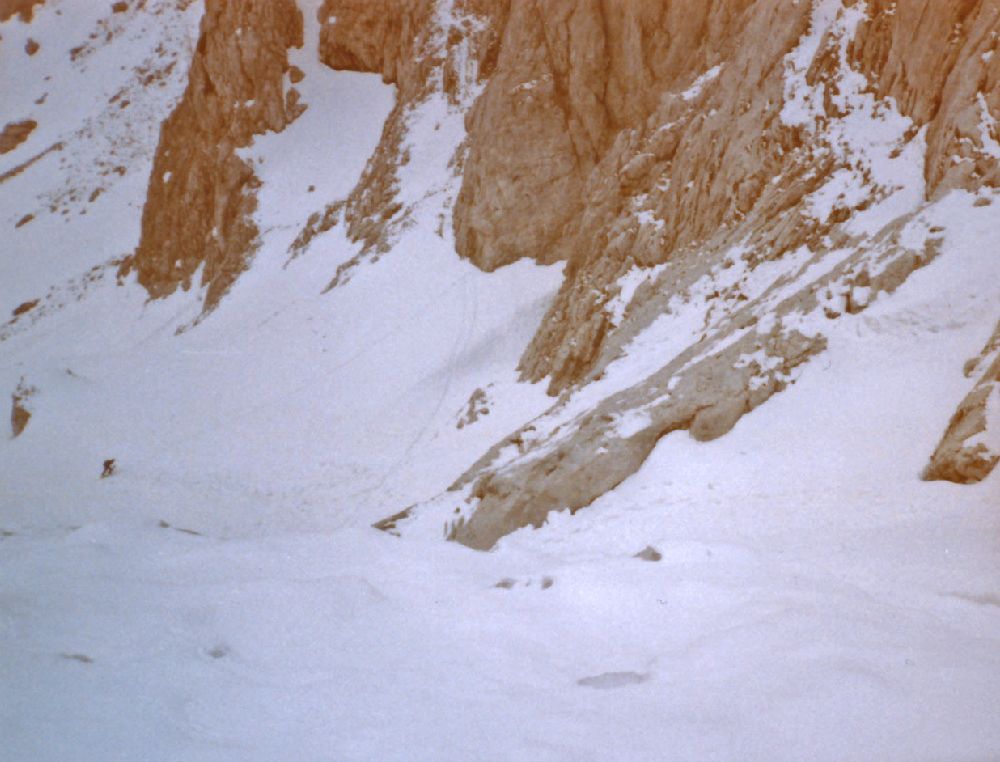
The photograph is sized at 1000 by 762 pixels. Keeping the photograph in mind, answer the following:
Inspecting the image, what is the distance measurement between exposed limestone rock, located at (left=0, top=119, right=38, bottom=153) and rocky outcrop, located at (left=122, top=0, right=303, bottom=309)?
2033cm

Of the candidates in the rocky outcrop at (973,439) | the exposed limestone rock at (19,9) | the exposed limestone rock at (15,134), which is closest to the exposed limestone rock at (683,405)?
the rocky outcrop at (973,439)

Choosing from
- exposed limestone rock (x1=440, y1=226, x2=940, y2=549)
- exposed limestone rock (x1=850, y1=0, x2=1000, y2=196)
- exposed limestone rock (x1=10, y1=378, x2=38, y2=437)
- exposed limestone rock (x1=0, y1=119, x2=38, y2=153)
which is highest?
exposed limestone rock (x1=0, y1=119, x2=38, y2=153)

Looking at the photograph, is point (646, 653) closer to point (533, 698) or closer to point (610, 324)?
point (533, 698)

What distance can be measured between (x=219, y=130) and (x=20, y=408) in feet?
68.9

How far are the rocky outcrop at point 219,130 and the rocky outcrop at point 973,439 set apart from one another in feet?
116

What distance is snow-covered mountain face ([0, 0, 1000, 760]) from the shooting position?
383 cm

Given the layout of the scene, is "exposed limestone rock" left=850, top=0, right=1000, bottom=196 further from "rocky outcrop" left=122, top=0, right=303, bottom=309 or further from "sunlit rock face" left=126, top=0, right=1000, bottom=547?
"rocky outcrop" left=122, top=0, right=303, bottom=309

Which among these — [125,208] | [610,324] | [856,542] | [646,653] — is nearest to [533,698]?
[646,653]

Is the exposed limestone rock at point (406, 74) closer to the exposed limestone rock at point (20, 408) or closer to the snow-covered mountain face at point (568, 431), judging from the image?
the snow-covered mountain face at point (568, 431)

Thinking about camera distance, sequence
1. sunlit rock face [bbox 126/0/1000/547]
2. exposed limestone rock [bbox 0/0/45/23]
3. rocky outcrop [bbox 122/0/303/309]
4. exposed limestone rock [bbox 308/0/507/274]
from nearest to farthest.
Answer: sunlit rock face [bbox 126/0/1000/547] → exposed limestone rock [bbox 308/0/507/274] → rocky outcrop [bbox 122/0/303/309] → exposed limestone rock [bbox 0/0/45/23]

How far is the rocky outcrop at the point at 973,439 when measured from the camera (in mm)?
6238

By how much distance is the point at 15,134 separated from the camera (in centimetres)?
5234

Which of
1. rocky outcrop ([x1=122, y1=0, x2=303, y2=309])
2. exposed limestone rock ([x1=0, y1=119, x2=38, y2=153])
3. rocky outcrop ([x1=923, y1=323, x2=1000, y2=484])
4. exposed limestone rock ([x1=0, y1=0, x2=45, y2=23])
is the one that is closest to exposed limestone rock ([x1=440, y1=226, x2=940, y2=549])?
rocky outcrop ([x1=923, y1=323, x2=1000, y2=484])

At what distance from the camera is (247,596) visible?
578cm
